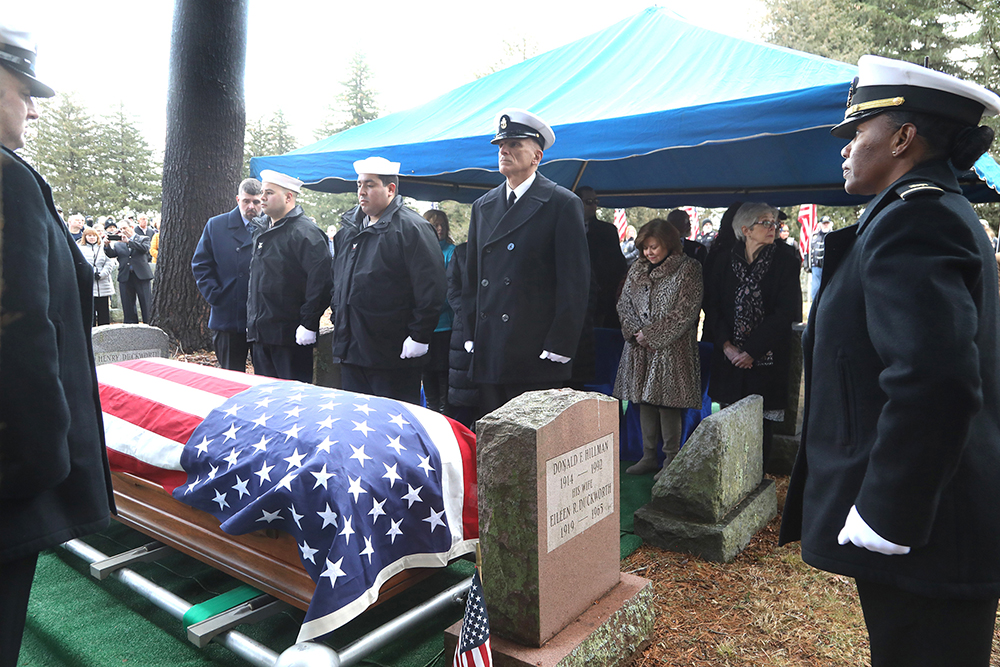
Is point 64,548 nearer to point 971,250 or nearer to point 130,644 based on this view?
point 130,644

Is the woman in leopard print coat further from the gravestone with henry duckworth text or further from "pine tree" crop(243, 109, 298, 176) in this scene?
"pine tree" crop(243, 109, 298, 176)

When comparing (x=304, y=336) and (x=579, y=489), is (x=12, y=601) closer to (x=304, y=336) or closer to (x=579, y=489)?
(x=579, y=489)

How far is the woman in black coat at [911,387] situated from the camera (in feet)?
4.21

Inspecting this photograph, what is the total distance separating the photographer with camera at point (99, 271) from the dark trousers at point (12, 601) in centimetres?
1092

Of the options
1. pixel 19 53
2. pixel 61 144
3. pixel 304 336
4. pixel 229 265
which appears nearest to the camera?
pixel 19 53

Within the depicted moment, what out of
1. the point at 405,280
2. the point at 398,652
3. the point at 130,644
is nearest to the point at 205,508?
the point at 130,644

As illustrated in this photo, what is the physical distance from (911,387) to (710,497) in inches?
91.2

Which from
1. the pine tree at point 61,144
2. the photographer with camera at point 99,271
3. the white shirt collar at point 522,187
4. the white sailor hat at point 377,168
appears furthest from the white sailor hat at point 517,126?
the photographer with camera at point 99,271

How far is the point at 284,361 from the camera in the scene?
491 centimetres

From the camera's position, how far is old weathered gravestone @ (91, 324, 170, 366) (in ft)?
15.8

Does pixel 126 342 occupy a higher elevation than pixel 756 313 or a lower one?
lower

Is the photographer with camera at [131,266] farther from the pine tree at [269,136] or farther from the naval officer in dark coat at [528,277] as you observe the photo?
the pine tree at [269,136]

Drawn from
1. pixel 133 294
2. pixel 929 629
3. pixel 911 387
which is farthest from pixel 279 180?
pixel 133 294

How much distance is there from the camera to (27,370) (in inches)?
51.4
